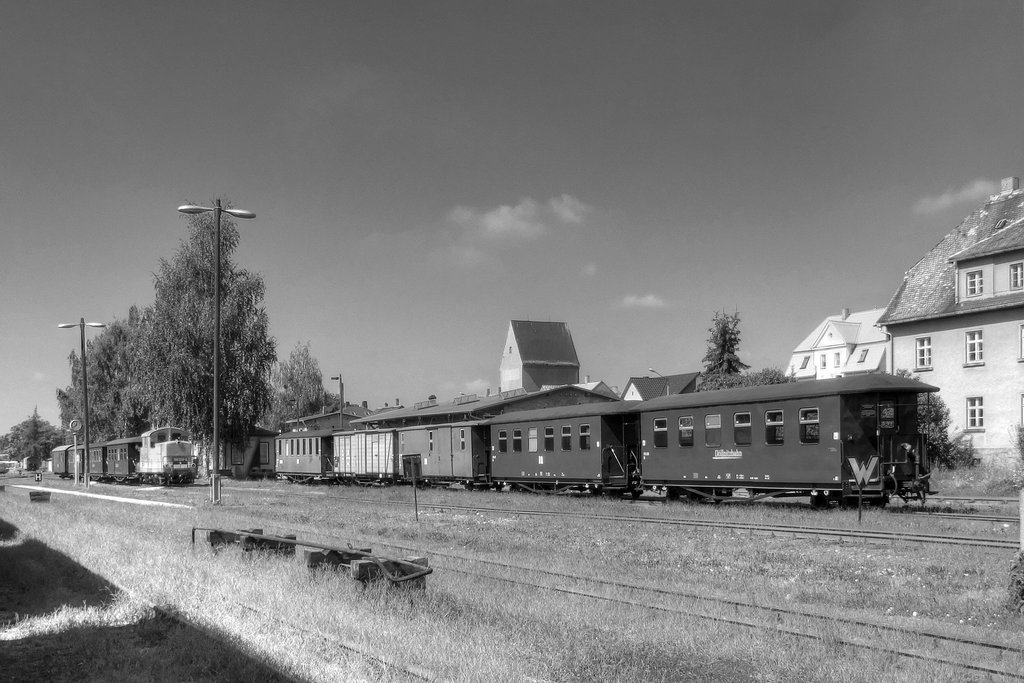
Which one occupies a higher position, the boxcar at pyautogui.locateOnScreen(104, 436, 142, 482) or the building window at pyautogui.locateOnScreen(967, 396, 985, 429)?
the building window at pyautogui.locateOnScreen(967, 396, 985, 429)

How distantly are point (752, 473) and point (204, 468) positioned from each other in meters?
41.6

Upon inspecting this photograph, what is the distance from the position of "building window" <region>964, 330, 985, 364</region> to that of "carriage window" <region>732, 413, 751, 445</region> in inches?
835

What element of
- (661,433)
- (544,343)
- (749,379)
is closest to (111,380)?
(749,379)

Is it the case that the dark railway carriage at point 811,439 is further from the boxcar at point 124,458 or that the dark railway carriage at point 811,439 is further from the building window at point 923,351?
the boxcar at point 124,458

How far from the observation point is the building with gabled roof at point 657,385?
316 ft

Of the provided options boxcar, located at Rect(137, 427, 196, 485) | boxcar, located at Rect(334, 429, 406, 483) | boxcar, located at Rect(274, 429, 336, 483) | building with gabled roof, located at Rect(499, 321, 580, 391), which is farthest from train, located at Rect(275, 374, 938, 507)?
building with gabled roof, located at Rect(499, 321, 580, 391)

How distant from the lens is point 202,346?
48.2 meters

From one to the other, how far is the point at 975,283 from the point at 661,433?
21.6 m

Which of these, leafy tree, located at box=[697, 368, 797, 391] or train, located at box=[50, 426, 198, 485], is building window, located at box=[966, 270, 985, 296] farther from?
train, located at box=[50, 426, 198, 485]

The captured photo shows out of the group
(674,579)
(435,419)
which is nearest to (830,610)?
(674,579)

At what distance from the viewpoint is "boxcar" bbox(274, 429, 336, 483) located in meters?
44.6

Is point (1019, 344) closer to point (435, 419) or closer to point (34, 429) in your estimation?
point (435, 419)

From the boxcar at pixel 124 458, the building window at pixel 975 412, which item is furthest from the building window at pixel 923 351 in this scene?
the boxcar at pixel 124 458

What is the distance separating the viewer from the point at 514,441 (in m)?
30.7
